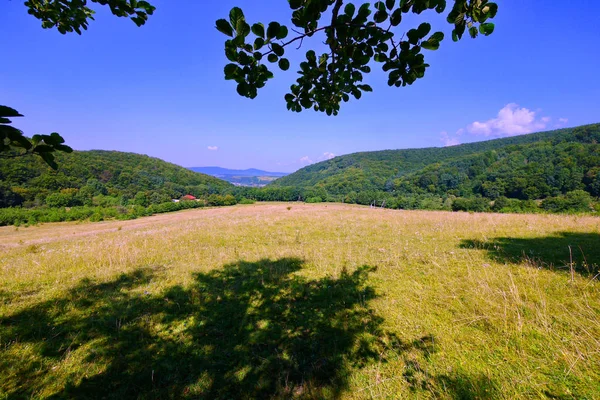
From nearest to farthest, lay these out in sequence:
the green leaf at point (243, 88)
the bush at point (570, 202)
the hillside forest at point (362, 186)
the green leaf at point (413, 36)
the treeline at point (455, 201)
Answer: the green leaf at point (413, 36), the green leaf at point (243, 88), the treeline at point (455, 201), the bush at point (570, 202), the hillside forest at point (362, 186)

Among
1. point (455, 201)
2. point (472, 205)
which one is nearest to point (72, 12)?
point (472, 205)

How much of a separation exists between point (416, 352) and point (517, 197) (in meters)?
90.1

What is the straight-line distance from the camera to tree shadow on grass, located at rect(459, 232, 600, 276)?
551 centimetres

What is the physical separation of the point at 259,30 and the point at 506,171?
109 metres

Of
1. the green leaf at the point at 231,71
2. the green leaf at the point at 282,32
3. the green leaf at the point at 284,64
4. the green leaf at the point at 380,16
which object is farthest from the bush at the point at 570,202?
the green leaf at the point at 231,71

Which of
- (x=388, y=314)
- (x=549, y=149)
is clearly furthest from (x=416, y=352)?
Result: (x=549, y=149)

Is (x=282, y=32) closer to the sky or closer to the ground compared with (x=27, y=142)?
closer to the sky

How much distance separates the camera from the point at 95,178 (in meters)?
92.8

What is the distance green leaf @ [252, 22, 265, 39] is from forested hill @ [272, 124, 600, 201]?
88.8 m

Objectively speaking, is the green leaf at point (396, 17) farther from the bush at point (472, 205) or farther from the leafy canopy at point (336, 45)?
the bush at point (472, 205)

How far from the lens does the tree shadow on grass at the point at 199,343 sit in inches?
109

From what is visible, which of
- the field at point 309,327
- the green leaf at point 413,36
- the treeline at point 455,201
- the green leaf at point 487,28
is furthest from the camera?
the treeline at point 455,201

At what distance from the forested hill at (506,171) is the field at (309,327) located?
8294cm

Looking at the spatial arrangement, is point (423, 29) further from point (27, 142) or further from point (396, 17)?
point (27, 142)
